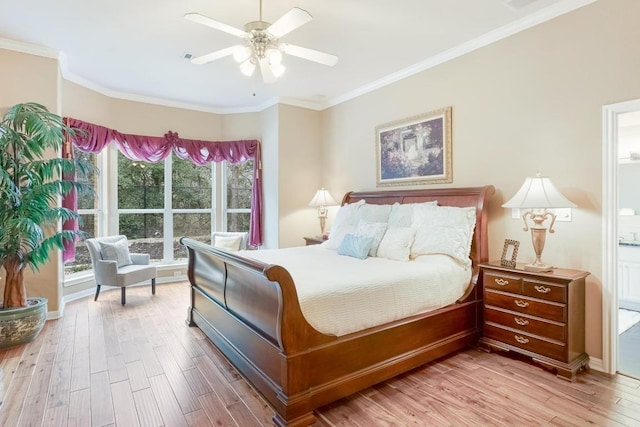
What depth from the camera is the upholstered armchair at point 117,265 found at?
4.30 m

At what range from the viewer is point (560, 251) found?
289 cm

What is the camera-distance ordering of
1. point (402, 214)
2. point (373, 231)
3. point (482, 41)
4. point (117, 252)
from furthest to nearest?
point (117, 252), point (402, 214), point (373, 231), point (482, 41)

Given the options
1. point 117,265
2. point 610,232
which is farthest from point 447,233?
point 117,265

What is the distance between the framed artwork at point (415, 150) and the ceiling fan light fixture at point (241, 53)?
2.24 m

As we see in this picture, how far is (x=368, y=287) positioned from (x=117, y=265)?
3.63 meters

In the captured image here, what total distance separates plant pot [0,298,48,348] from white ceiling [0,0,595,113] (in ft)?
8.75

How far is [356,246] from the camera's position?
11.0 ft

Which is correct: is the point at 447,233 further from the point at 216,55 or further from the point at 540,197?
the point at 216,55

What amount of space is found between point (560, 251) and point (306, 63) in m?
3.25

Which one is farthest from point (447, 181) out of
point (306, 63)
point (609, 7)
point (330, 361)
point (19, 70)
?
point (19, 70)

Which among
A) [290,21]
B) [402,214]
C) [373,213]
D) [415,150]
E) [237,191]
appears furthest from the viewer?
[237,191]

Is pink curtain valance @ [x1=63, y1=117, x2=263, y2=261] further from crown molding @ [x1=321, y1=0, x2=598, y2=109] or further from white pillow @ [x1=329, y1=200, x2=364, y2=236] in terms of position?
crown molding @ [x1=321, y1=0, x2=598, y2=109]

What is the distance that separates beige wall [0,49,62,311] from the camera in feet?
11.4

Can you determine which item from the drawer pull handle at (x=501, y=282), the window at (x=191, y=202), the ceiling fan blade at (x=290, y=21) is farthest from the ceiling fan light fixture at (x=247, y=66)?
the window at (x=191, y=202)
